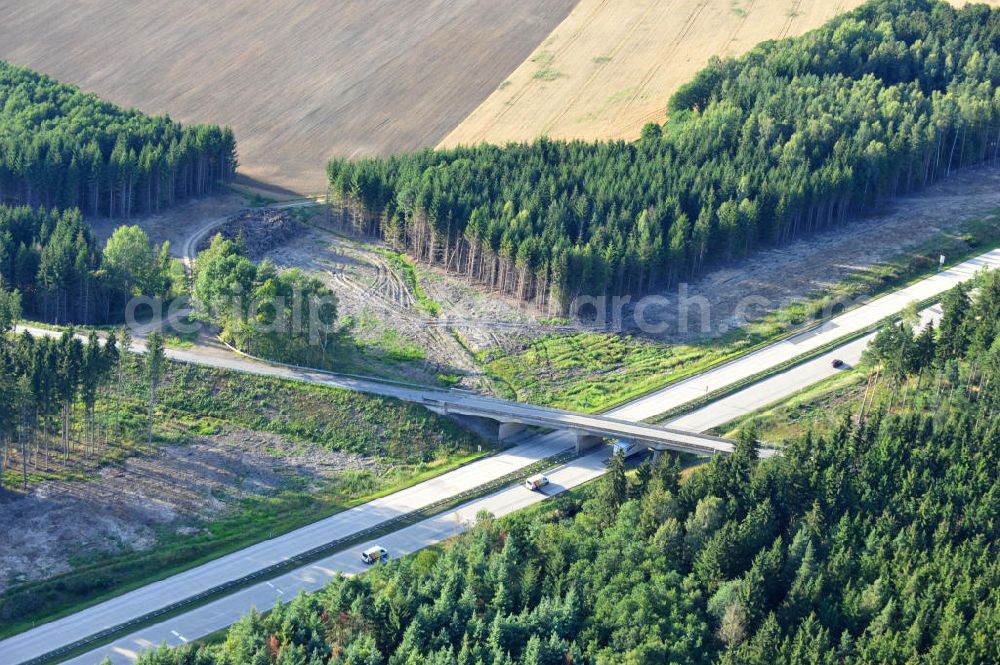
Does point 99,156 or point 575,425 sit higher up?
point 99,156

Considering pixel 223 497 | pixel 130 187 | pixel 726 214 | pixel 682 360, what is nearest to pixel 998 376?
pixel 682 360

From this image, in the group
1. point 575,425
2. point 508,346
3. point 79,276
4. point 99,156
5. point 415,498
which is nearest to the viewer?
point 415,498

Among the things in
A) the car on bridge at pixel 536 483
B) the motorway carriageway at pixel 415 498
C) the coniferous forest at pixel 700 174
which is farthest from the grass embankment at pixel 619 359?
the car on bridge at pixel 536 483

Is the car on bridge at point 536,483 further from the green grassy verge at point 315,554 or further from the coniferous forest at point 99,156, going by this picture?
the coniferous forest at point 99,156

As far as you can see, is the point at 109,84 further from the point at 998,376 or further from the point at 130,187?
the point at 998,376

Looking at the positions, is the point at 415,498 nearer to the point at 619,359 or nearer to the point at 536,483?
the point at 536,483

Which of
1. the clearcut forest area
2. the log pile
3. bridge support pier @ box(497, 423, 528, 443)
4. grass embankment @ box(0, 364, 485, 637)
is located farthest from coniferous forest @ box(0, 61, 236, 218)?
bridge support pier @ box(497, 423, 528, 443)

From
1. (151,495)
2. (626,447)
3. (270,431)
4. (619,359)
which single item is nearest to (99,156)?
(270,431)

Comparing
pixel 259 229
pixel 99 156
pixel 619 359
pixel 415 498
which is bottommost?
pixel 415 498
